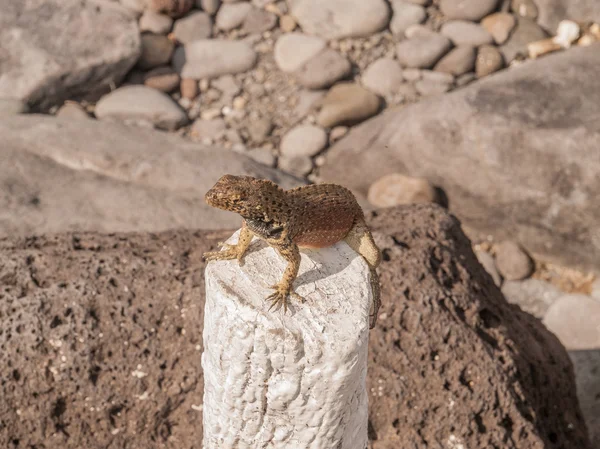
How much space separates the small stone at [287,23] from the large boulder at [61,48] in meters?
1.93

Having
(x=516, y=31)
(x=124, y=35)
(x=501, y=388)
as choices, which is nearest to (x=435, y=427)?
(x=501, y=388)

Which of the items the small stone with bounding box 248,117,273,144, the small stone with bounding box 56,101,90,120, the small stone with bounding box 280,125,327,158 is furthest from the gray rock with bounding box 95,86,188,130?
the small stone with bounding box 280,125,327,158

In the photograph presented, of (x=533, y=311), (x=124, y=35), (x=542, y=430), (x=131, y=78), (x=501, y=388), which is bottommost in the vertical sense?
(x=533, y=311)

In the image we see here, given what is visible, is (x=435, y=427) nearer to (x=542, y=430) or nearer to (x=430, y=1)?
(x=542, y=430)

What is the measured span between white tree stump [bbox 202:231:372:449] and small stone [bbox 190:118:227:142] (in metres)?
6.13

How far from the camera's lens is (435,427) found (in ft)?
11.3

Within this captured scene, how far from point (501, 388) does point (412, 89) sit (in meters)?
5.96

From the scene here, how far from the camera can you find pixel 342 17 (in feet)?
30.5

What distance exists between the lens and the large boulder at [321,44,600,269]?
22.3ft

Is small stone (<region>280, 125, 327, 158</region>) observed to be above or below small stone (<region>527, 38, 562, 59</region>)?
below

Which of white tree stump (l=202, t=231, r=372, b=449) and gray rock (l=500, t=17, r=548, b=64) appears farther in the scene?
gray rock (l=500, t=17, r=548, b=64)

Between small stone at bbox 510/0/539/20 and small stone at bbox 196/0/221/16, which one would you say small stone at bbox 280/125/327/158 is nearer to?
small stone at bbox 196/0/221/16

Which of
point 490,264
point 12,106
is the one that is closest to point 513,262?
point 490,264

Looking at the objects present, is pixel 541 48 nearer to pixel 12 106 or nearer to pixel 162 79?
pixel 162 79
